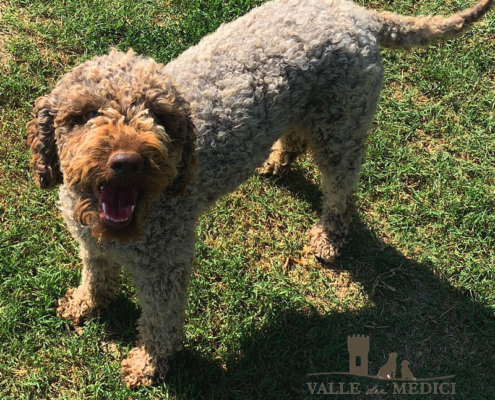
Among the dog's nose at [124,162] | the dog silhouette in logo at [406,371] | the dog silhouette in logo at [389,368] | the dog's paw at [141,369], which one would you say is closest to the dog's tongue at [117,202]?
the dog's nose at [124,162]

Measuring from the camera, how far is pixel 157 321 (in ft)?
10.4

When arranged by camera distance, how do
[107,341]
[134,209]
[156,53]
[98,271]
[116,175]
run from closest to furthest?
[116,175]
[134,209]
[98,271]
[107,341]
[156,53]

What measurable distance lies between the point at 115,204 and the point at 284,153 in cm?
239

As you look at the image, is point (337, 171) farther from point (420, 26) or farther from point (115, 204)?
point (115, 204)

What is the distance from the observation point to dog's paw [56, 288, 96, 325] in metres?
3.57

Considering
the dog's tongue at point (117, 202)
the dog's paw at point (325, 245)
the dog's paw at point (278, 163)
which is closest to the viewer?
the dog's tongue at point (117, 202)

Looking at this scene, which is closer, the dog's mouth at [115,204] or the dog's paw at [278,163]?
the dog's mouth at [115,204]

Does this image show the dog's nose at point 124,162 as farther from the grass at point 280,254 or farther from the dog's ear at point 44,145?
the grass at point 280,254

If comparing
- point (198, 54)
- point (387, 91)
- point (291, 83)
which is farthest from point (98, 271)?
point (387, 91)

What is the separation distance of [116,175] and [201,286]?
1989 mm

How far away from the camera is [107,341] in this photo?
365cm

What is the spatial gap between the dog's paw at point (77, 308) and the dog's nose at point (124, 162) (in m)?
1.75

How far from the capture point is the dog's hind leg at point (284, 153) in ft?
14.0

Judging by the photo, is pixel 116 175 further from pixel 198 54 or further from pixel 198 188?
pixel 198 54
